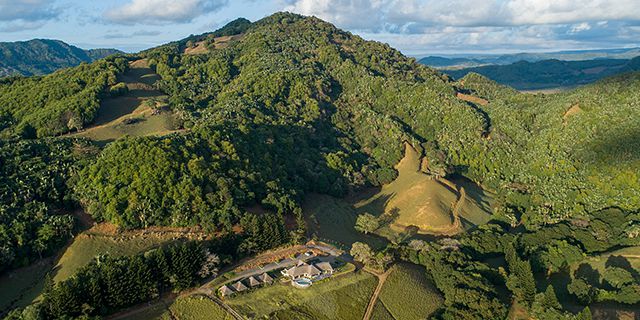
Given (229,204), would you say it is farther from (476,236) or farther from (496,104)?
(496,104)

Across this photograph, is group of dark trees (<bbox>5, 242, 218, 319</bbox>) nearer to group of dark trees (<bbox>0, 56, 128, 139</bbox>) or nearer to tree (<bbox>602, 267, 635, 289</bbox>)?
group of dark trees (<bbox>0, 56, 128, 139</bbox>)

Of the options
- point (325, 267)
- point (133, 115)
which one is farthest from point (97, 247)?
point (133, 115)

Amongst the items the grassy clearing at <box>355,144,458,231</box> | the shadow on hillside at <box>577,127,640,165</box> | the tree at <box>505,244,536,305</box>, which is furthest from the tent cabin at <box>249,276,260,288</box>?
the shadow on hillside at <box>577,127,640,165</box>

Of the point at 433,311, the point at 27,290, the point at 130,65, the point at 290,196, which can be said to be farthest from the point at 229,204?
the point at 130,65

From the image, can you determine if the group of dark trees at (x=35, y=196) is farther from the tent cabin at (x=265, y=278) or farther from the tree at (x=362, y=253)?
the tree at (x=362, y=253)

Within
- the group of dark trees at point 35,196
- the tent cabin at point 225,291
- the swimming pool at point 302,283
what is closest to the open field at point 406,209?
the swimming pool at point 302,283

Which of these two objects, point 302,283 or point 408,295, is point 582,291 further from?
point 302,283
